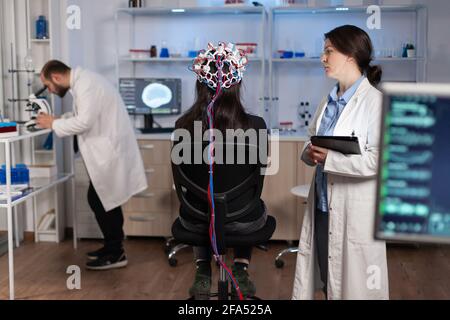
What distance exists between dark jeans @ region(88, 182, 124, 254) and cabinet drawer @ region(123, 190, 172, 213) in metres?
0.58

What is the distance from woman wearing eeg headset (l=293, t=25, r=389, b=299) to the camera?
8.14 feet

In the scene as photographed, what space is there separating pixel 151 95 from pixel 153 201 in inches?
34.1

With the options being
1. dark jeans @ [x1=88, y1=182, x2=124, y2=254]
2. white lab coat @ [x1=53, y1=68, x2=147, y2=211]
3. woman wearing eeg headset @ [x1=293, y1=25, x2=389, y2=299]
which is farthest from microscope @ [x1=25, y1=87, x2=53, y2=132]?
woman wearing eeg headset @ [x1=293, y1=25, x2=389, y2=299]

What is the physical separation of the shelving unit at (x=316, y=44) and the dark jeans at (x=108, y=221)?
1538mm

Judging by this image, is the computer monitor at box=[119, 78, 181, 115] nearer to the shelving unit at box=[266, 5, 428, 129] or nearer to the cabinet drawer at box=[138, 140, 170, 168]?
the cabinet drawer at box=[138, 140, 170, 168]

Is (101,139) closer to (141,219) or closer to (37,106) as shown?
(37,106)

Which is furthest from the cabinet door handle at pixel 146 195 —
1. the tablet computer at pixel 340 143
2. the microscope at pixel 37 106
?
the tablet computer at pixel 340 143

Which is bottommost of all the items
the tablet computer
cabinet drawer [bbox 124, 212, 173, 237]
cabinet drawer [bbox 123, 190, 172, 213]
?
cabinet drawer [bbox 124, 212, 173, 237]

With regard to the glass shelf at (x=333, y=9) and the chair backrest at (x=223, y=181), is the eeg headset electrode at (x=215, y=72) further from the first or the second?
the glass shelf at (x=333, y=9)

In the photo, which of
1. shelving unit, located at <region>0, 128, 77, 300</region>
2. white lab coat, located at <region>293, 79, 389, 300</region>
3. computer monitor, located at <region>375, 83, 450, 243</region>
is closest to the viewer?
computer monitor, located at <region>375, 83, 450, 243</region>

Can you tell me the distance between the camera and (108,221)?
408 centimetres

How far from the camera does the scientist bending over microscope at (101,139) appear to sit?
391 centimetres

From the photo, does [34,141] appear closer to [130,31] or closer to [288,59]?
[130,31]
